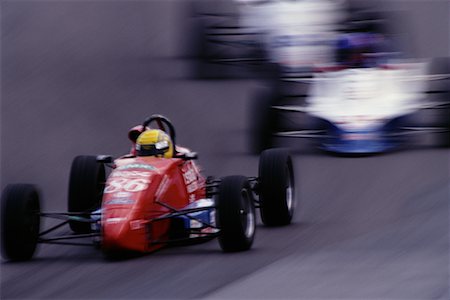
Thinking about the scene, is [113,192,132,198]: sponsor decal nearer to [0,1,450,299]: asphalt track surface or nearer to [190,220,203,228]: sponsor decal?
[0,1,450,299]: asphalt track surface

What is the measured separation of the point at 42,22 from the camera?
21422 millimetres

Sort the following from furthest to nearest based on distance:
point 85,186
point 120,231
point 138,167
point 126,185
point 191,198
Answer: point 85,186, point 191,198, point 138,167, point 126,185, point 120,231

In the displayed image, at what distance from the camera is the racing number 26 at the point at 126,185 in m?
10.6

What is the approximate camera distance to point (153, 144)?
37.3ft

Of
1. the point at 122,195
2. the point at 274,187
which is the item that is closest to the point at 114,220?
the point at 122,195

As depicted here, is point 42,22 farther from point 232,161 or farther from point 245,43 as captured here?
point 232,161

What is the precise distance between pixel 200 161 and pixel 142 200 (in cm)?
438

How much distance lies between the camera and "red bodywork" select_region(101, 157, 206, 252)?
33.9 feet

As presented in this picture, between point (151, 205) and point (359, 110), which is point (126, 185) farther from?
point (359, 110)

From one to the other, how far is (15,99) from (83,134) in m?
2.13

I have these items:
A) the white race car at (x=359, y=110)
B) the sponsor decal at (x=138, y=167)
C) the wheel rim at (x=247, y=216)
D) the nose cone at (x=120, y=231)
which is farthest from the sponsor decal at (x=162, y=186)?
the white race car at (x=359, y=110)

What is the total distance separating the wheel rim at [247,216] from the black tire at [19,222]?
68.8 inches

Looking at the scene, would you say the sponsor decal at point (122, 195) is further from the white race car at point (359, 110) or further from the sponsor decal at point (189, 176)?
the white race car at point (359, 110)

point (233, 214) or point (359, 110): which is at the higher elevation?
point (359, 110)
